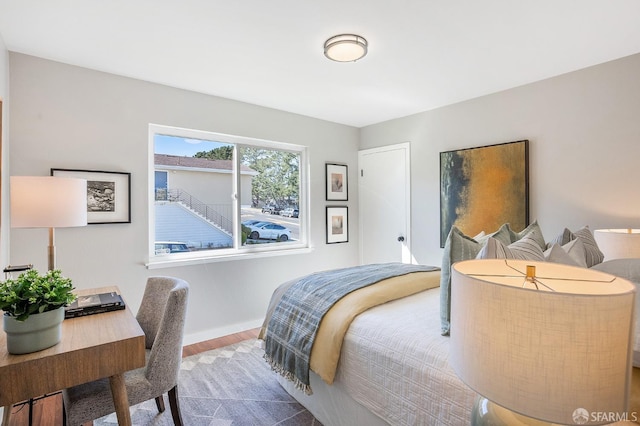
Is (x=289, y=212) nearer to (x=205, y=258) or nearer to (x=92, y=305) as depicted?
(x=205, y=258)

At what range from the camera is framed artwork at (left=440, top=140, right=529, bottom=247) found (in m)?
3.02

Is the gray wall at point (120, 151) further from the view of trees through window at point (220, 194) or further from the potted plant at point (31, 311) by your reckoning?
Result: the potted plant at point (31, 311)

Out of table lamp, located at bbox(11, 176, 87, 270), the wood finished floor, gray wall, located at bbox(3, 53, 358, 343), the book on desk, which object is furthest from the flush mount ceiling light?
the wood finished floor

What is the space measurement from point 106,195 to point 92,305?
1.35 m

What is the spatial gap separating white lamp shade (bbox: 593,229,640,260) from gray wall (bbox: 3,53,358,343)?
2.84 m

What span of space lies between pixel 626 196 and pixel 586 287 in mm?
2292

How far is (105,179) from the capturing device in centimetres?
268

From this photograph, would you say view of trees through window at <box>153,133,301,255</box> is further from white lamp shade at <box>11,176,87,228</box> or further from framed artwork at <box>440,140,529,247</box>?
framed artwork at <box>440,140,529,247</box>

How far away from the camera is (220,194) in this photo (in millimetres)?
3475

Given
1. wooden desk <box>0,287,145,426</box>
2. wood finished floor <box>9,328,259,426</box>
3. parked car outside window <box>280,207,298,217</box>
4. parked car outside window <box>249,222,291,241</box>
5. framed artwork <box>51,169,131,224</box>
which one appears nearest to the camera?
wooden desk <box>0,287,145,426</box>

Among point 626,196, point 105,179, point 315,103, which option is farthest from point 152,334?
point 626,196

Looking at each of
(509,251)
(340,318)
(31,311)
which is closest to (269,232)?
(340,318)

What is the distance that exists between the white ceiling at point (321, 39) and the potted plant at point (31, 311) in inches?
60.7

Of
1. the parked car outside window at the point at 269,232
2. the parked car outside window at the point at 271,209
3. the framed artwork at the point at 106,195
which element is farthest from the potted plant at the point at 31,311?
the parked car outside window at the point at 271,209
